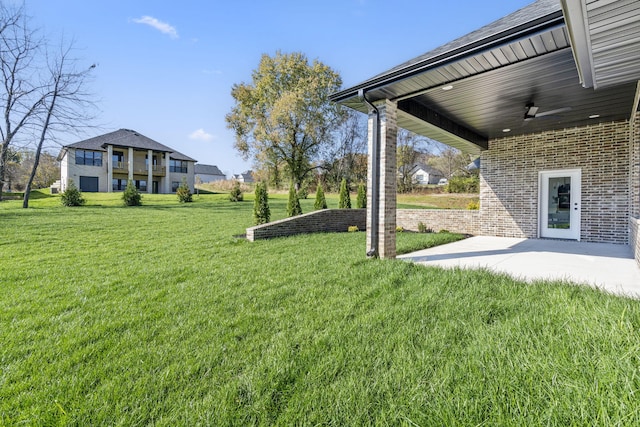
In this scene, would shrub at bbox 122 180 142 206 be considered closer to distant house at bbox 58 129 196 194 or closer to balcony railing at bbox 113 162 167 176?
distant house at bbox 58 129 196 194

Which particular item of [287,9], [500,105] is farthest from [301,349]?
[287,9]

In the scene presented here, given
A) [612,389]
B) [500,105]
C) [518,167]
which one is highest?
[500,105]

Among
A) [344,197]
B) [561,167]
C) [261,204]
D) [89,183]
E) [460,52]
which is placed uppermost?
[460,52]

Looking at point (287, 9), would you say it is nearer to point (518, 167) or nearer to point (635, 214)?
point (518, 167)

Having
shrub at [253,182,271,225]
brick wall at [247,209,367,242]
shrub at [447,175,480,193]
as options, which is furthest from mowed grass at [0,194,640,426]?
shrub at [447,175,480,193]

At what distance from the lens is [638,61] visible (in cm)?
344

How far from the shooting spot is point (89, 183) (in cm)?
2802

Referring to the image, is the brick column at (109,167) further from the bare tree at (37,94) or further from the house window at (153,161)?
the bare tree at (37,94)

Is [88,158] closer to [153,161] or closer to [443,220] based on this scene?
[153,161]

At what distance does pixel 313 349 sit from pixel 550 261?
202 inches

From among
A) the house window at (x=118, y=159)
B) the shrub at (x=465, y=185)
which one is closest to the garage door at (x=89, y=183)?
the house window at (x=118, y=159)

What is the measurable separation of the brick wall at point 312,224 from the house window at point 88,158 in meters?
28.4

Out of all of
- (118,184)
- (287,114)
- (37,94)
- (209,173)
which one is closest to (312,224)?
(287,114)

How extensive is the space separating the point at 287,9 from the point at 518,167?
Answer: 27.1 ft
